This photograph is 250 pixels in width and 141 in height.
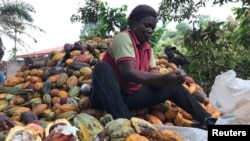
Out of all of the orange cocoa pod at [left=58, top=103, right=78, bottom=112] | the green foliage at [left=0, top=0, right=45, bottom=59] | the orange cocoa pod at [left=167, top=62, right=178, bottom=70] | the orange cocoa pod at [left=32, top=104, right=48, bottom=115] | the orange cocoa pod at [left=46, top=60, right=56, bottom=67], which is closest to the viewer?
the orange cocoa pod at [left=58, top=103, right=78, bottom=112]

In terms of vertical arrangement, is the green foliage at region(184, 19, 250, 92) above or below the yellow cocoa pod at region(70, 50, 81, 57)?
below

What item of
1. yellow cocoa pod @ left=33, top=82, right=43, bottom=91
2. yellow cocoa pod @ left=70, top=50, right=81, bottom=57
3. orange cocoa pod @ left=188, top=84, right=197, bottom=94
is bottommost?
orange cocoa pod @ left=188, top=84, right=197, bottom=94

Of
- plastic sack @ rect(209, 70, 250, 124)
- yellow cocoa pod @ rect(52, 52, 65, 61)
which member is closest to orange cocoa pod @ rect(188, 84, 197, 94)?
plastic sack @ rect(209, 70, 250, 124)

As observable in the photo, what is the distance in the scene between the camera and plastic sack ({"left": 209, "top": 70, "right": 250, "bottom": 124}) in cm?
185

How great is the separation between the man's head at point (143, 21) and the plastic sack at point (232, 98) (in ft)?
3.50

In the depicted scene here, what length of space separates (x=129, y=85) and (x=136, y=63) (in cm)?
19

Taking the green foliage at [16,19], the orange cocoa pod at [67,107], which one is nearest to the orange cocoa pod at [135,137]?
the orange cocoa pod at [67,107]

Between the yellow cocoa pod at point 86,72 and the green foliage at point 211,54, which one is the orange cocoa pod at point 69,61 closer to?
the yellow cocoa pod at point 86,72

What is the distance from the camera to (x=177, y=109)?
10.3 ft

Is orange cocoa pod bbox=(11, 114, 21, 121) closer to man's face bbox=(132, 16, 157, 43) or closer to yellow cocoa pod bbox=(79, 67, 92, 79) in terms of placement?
yellow cocoa pod bbox=(79, 67, 92, 79)

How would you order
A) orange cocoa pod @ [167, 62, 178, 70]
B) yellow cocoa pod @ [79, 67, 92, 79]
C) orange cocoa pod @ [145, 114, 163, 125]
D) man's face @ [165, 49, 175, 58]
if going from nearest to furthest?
orange cocoa pod @ [145, 114, 163, 125]
yellow cocoa pod @ [79, 67, 92, 79]
orange cocoa pod @ [167, 62, 178, 70]
man's face @ [165, 49, 175, 58]

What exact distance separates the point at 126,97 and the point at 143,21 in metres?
0.64

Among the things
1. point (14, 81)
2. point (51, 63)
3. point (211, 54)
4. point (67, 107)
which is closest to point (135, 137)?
point (67, 107)

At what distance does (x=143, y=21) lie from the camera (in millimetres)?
2963
